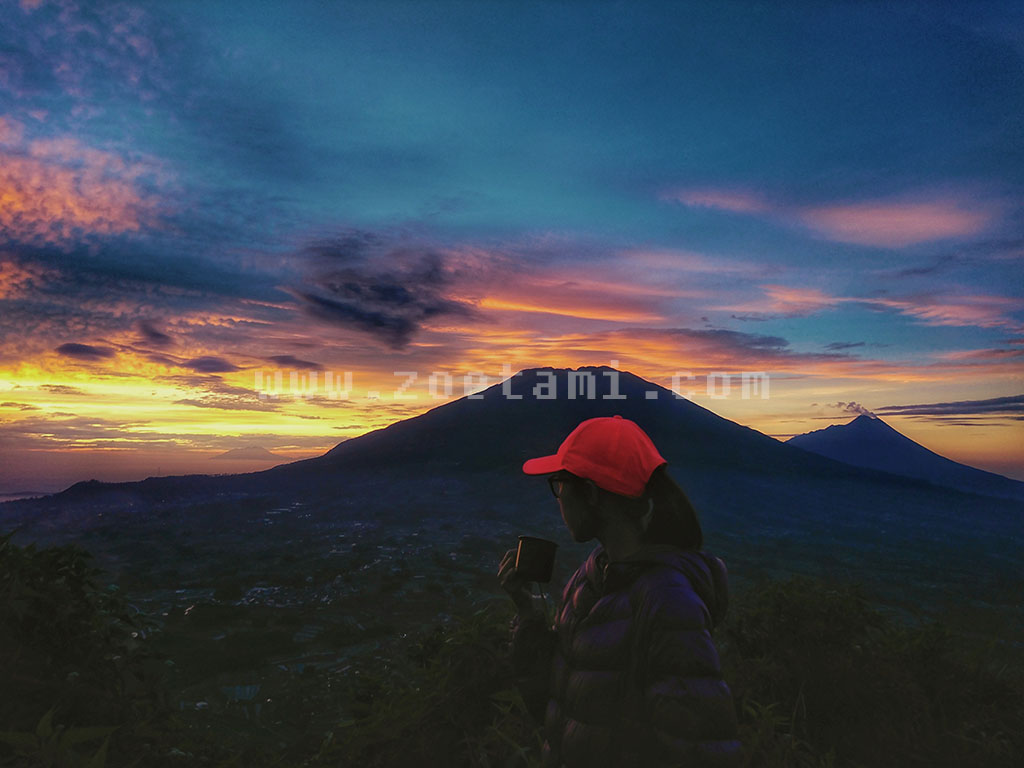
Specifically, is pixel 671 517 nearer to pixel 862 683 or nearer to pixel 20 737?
pixel 20 737

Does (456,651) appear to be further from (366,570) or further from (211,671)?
(366,570)

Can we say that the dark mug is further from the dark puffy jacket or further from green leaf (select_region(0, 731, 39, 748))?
green leaf (select_region(0, 731, 39, 748))

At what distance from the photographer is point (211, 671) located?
2642 centimetres

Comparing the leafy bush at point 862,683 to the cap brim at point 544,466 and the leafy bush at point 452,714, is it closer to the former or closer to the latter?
the leafy bush at point 452,714

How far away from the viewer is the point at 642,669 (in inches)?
115

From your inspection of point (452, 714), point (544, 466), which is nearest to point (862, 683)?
point (452, 714)

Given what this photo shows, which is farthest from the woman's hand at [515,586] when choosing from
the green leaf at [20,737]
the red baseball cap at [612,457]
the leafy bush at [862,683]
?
the leafy bush at [862,683]

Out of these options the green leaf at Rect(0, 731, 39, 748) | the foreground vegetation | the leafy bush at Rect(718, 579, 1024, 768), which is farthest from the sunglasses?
the leafy bush at Rect(718, 579, 1024, 768)

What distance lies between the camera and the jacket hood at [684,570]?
2.99 meters

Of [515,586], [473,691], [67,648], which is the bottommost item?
[473,691]

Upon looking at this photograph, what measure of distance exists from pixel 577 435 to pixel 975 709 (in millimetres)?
5903

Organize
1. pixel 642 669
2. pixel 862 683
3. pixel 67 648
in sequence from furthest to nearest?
pixel 862 683, pixel 67 648, pixel 642 669

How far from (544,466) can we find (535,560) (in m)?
0.64

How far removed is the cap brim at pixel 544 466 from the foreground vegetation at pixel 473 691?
1985 mm
